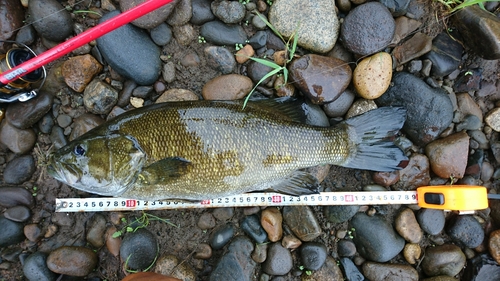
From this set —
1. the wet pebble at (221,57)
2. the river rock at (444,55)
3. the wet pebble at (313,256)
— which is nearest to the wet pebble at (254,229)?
the wet pebble at (313,256)

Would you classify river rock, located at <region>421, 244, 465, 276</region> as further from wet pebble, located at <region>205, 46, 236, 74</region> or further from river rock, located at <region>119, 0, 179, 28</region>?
river rock, located at <region>119, 0, 179, 28</region>

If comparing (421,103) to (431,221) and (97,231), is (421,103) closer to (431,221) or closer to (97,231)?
(431,221)

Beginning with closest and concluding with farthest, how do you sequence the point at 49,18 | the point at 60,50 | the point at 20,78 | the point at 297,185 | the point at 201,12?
1. the point at 60,50
2. the point at 20,78
3. the point at 297,185
4. the point at 49,18
5. the point at 201,12

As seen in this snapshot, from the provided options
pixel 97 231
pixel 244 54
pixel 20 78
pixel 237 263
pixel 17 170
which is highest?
pixel 244 54

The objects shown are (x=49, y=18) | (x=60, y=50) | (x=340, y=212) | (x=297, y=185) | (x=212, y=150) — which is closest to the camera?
(x=60, y=50)

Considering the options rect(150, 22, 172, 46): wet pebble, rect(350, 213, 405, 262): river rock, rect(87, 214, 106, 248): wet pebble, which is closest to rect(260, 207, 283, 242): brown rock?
rect(350, 213, 405, 262): river rock

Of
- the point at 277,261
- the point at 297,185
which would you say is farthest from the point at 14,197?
the point at 297,185

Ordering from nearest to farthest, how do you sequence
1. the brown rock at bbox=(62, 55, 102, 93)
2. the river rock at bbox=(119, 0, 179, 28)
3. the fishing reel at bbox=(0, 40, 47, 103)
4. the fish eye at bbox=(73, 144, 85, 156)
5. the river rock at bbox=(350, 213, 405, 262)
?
the fish eye at bbox=(73, 144, 85, 156) < the fishing reel at bbox=(0, 40, 47, 103) < the river rock at bbox=(119, 0, 179, 28) < the brown rock at bbox=(62, 55, 102, 93) < the river rock at bbox=(350, 213, 405, 262)
